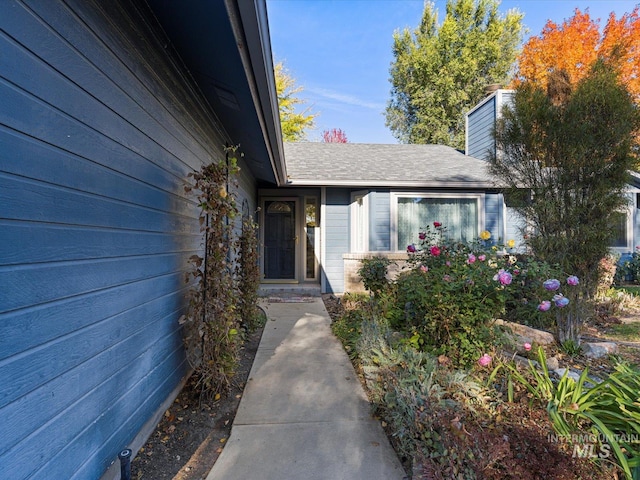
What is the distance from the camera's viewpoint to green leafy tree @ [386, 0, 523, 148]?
18000mm

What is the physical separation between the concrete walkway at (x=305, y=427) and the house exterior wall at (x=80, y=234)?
0.69 meters

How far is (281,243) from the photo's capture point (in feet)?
26.7

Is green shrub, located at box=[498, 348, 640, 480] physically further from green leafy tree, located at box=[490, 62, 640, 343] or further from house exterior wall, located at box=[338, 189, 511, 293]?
house exterior wall, located at box=[338, 189, 511, 293]

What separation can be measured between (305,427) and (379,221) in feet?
17.0

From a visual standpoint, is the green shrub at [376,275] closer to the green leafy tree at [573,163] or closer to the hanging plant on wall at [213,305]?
the green leafy tree at [573,163]

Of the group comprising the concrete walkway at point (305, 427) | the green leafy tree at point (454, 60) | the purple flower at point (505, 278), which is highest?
the green leafy tree at point (454, 60)

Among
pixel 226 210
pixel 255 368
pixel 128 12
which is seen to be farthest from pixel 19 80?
pixel 255 368

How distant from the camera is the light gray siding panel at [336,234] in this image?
7.48m

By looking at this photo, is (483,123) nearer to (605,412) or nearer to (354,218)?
(354,218)

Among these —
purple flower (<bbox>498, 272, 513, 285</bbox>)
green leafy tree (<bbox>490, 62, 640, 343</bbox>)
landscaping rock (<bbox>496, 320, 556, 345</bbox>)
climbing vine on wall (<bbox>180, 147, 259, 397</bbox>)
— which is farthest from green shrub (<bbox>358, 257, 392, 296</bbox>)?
climbing vine on wall (<bbox>180, 147, 259, 397</bbox>)

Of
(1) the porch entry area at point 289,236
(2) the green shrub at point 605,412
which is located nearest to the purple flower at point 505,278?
(2) the green shrub at point 605,412

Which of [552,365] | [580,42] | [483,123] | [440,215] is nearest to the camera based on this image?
[552,365]

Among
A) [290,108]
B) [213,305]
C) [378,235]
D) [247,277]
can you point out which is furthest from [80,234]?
[290,108]

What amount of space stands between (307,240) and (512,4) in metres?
19.5
